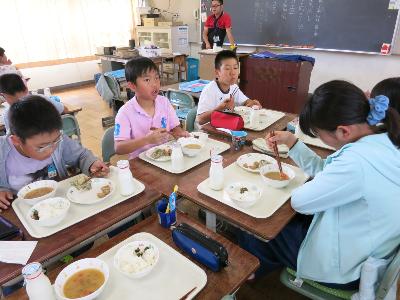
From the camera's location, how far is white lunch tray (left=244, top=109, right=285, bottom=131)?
2.06 meters

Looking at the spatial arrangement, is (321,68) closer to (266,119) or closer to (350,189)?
(266,119)

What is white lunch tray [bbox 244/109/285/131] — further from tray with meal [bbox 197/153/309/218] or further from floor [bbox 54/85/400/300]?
floor [bbox 54/85/400/300]

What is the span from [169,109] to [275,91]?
7.40ft

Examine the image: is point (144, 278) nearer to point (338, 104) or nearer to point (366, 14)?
point (338, 104)

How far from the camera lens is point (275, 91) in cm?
392

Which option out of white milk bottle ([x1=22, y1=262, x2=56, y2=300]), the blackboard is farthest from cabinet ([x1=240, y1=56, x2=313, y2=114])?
white milk bottle ([x1=22, y1=262, x2=56, y2=300])

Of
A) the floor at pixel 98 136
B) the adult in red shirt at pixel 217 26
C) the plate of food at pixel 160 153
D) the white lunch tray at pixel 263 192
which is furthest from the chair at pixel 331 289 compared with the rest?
the adult in red shirt at pixel 217 26

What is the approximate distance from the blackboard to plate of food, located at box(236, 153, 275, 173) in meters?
3.35

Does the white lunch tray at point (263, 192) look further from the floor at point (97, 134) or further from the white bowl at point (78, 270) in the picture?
the floor at point (97, 134)

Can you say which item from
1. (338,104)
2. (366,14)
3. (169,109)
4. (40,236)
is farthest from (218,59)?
(366,14)

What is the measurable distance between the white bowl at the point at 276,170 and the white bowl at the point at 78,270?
78cm

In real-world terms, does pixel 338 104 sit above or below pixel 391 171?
above

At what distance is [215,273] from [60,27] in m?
6.65

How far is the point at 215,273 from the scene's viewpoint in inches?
36.5
